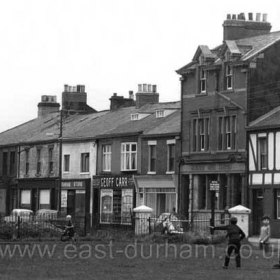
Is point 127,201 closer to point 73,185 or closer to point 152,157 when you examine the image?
point 152,157

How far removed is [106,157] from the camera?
75.1 metres

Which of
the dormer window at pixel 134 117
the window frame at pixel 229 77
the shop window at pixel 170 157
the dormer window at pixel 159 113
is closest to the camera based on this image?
the window frame at pixel 229 77

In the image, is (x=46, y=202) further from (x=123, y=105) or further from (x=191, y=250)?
(x=191, y=250)

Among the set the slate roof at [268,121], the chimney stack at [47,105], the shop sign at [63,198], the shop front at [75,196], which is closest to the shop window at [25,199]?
the shop sign at [63,198]

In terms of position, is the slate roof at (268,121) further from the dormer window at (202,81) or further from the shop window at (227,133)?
the dormer window at (202,81)

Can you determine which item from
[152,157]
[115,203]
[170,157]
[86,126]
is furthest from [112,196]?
[86,126]

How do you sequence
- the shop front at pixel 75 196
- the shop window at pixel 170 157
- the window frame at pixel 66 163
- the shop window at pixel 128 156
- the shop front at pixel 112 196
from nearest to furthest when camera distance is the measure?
1. the shop window at pixel 170 157
2. the shop front at pixel 112 196
3. the shop window at pixel 128 156
4. the shop front at pixel 75 196
5. the window frame at pixel 66 163

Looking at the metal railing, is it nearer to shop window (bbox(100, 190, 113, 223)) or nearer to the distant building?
the distant building

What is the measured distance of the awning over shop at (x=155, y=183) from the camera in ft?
225

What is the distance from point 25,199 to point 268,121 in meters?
29.0

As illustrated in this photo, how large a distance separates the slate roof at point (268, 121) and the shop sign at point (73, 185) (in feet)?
61.6

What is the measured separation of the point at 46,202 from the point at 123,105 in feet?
33.8

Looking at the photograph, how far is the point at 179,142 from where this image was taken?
6825cm

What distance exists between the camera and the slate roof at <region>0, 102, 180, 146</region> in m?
73.8
